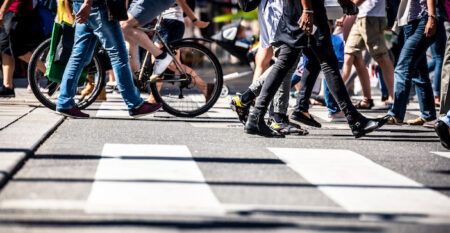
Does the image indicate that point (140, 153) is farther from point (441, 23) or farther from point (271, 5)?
point (441, 23)

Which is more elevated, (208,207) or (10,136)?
(208,207)

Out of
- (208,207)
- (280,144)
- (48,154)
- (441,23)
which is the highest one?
(208,207)

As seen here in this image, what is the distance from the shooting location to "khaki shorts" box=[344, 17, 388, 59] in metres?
12.6

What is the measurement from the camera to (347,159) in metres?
7.82

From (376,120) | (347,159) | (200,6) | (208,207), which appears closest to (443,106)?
(376,120)

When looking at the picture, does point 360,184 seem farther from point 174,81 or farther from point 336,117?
point 336,117

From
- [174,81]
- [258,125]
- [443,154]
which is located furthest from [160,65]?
[443,154]

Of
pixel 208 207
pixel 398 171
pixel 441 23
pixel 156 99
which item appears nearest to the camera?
pixel 208 207

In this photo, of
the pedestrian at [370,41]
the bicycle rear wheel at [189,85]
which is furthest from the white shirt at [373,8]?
the bicycle rear wheel at [189,85]

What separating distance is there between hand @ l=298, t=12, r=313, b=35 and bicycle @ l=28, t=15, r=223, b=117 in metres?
2.02

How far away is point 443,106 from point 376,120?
1234 millimetres

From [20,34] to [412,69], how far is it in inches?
178

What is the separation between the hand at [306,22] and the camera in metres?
8.97

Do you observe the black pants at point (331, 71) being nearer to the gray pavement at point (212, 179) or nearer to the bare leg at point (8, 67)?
the gray pavement at point (212, 179)
